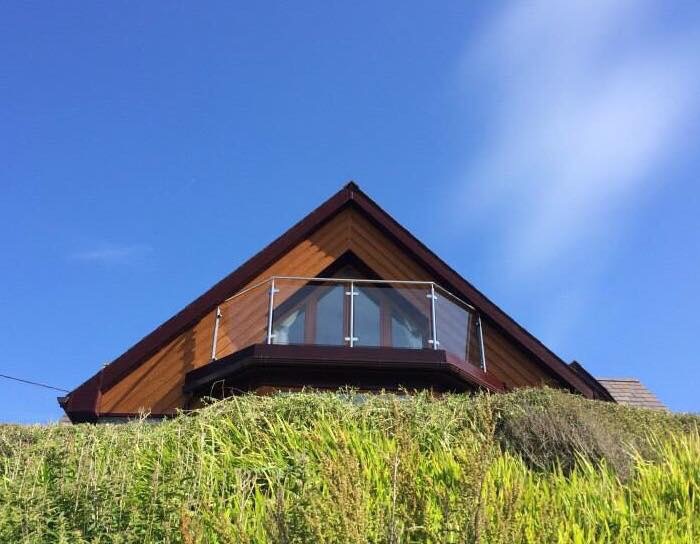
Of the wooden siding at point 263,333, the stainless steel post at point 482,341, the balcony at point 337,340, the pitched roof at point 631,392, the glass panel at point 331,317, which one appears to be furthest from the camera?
the pitched roof at point 631,392

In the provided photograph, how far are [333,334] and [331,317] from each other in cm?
31

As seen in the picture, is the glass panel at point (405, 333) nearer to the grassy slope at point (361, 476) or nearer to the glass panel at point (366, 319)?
the glass panel at point (366, 319)

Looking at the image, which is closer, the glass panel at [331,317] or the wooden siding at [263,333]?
the glass panel at [331,317]

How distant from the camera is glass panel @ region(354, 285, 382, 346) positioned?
38.9 feet

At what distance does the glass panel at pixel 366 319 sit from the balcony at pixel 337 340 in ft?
0.05

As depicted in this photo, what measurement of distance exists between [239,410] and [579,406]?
Result: 3.36m

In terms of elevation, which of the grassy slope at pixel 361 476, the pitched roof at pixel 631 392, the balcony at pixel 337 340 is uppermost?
the pitched roof at pixel 631 392

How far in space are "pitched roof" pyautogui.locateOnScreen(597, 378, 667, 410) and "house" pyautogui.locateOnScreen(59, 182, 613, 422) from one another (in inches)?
112

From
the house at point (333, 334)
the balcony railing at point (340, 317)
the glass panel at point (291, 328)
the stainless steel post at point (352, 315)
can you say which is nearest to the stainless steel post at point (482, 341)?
the house at point (333, 334)

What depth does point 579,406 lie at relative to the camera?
23.0ft

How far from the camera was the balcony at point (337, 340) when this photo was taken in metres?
11.6

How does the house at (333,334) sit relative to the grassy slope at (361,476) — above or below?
above

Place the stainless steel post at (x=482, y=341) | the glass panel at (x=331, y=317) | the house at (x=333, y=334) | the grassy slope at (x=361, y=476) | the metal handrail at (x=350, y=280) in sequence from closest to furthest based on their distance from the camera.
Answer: the grassy slope at (x=361, y=476), the house at (x=333, y=334), the glass panel at (x=331, y=317), the metal handrail at (x=350, y=280), the stainless steel post at (x=482, y=341)

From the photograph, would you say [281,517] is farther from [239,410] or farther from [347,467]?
[239,410]
